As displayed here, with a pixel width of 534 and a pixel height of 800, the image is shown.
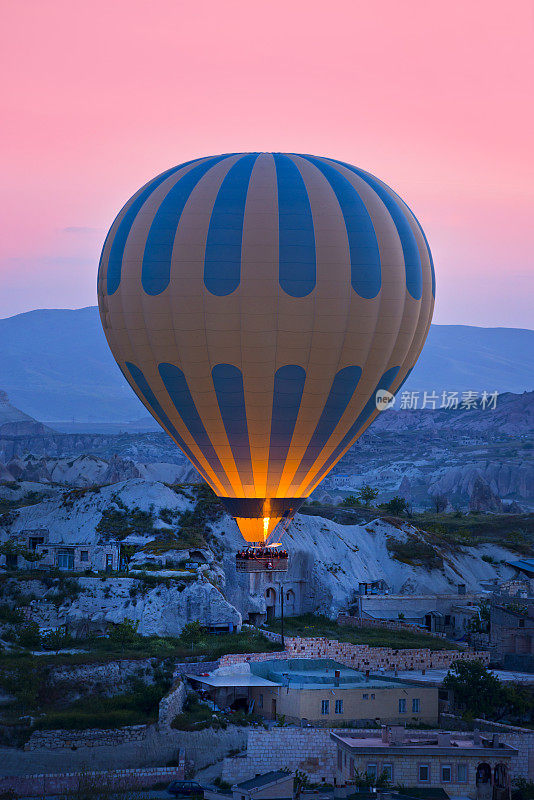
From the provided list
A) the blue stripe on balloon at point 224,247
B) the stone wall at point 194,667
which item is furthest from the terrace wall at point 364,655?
the blue stripe on balloon at point 224,247

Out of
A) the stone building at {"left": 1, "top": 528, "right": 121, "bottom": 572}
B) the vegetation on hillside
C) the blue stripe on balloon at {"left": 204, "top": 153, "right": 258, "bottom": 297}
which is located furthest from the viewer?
the stone building at {"left": 1, "top": 528, "right": 121, "bottom": 572}

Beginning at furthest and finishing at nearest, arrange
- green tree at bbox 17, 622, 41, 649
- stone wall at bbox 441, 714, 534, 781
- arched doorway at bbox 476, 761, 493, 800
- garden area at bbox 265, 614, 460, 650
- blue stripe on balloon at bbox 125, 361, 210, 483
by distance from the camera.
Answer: garden area at bbox 265, 614, 460, 650 < green tree at bbox 17, 622, 41, 649 < blue stripe on balloon at bbox 125, 361, 210, 483 < stone wall at bbox 441, 714, 534, 781 < arched doorway at bbox 476, 761, 493, 800

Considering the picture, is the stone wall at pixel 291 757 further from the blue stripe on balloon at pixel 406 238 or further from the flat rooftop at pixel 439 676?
the blue stripe on balloon at pixel 406 238

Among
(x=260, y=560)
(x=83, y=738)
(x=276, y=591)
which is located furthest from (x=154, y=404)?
(x=276, y=591)

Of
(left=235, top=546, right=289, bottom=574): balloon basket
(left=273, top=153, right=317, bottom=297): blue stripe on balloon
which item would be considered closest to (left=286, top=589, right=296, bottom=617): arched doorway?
(left=235, top=546, right=289, bottom=574): balloon basket

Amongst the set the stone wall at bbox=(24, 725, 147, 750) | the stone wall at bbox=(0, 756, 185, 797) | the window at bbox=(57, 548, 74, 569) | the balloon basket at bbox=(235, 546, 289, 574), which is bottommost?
the stone wall at bbox=(0, 756, 185, 797)

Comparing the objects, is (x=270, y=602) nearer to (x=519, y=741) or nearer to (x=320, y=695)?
(x=320, y=695)

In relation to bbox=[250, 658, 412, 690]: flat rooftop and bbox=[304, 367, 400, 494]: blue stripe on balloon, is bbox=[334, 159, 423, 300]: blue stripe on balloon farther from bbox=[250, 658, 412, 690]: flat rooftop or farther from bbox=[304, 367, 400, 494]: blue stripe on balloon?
bbox=[250, 658, 412, 690]: flat rooftop
